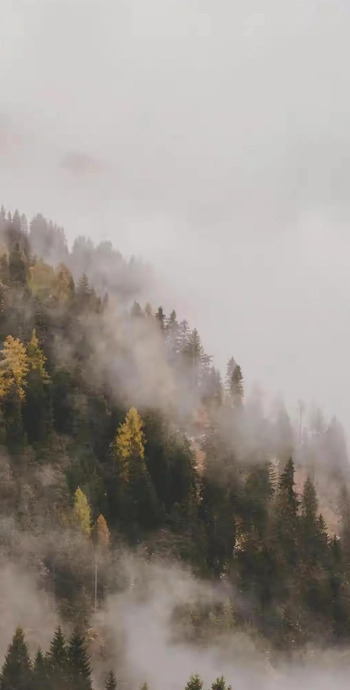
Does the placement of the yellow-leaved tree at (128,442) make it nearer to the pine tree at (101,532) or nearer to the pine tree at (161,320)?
the pine tree at (101,532)

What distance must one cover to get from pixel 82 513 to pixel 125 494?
43.8 feet

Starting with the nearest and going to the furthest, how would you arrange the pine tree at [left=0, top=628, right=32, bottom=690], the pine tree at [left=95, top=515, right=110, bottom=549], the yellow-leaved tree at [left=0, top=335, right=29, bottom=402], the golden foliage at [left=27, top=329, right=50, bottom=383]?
the pine tree at [left=0, top=628, right=32, bottom=690]
the pine tree at [left=95, top=515, right=110, bottom=549]
the yellow-leaved tree at [left=0, top=335, right=29, bottom=402]
the golden foliage at [left=27, top=329, right=50, bottom=383]

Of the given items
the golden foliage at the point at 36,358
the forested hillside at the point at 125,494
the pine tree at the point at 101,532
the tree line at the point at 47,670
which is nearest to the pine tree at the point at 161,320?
the forested hillside at the point at 125,494

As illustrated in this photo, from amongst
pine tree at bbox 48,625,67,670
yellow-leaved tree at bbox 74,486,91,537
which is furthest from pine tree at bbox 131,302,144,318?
pine tree at bbox 48,625,67,670

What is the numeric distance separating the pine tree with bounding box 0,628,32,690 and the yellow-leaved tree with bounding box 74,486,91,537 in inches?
973

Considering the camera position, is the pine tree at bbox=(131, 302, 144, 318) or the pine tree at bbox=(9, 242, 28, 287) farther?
the pine tree at bbox=(131, 302, 144, 318)

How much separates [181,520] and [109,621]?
83.2 ft

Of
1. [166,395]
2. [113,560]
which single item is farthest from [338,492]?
[113,560]

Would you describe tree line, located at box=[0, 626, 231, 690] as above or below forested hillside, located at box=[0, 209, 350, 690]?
below

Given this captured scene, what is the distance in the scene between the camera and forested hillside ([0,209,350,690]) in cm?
9319

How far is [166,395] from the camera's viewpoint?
466 ft

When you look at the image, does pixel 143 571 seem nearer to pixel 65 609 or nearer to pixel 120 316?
pixel 65 609

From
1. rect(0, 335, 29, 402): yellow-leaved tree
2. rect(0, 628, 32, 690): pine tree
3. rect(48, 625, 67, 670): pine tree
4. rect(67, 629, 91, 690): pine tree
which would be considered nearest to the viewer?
rect(0, 628, 32, 690): pine tree

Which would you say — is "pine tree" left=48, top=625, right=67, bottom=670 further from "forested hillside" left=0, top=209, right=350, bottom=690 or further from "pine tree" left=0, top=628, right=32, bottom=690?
"pine tree" left=0, top=628, right=32, bottom=690
